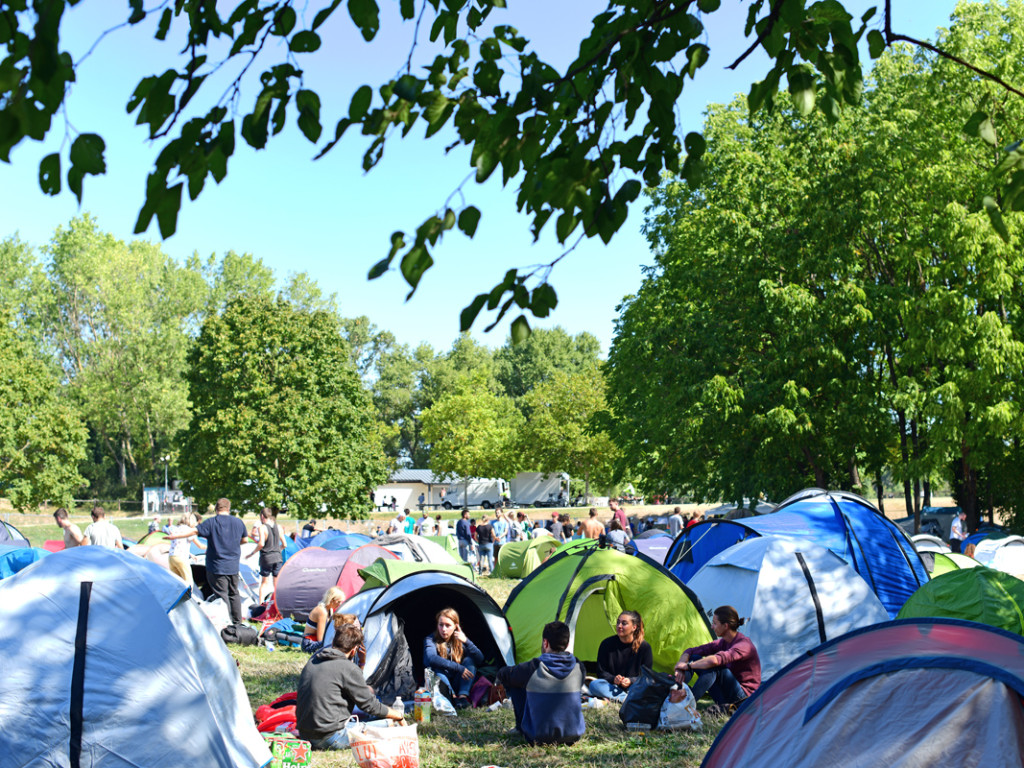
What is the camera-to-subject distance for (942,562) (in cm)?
1299

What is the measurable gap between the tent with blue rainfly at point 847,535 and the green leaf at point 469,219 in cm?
946

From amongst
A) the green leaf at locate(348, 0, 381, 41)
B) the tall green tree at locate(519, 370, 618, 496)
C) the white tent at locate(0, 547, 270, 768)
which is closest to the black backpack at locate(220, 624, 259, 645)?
the white tent at locate(0, 547, 270, 768)

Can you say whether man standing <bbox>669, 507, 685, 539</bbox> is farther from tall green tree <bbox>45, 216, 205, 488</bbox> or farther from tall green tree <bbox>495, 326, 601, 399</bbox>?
tall green tree <bbox>495, 326, 601, 399</bbox>

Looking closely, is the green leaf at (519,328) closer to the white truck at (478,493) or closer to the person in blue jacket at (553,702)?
the person in blue jacket at (553,702)

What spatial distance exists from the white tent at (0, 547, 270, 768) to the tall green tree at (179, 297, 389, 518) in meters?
30.3

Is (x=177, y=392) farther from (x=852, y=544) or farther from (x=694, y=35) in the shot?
(x=694, y=35)

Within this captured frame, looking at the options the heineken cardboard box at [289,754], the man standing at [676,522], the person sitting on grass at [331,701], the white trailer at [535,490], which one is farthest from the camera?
the white trailer at [535,490]

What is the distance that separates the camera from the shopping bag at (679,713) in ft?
25.9

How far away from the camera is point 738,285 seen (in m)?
23.8

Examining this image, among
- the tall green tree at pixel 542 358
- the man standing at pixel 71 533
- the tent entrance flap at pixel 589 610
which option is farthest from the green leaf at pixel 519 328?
the tall green tree at pixel 542 358

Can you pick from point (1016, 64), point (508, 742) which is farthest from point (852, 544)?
point (1016, 64)

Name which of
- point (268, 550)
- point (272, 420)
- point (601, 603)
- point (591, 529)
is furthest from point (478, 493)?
point (601, 603)

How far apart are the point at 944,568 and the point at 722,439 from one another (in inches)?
436

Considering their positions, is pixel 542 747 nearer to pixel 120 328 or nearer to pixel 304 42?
pixel 304 42
